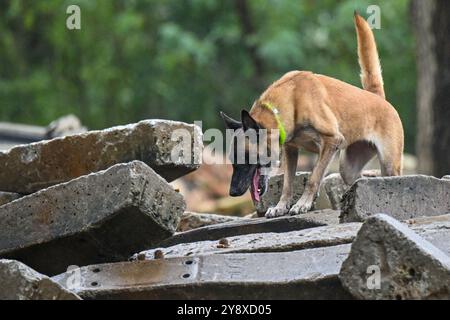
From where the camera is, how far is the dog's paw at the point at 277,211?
1032cm

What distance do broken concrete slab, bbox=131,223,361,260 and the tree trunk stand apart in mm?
8906

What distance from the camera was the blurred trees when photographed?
2906 centimetres

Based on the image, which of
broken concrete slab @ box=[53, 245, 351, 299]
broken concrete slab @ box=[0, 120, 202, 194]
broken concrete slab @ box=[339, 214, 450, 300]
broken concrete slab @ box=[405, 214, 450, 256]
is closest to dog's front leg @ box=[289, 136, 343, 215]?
broken concrete slab @ box=[0, 120, 202, 194]

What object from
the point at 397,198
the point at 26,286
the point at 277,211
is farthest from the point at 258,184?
the point at 26,286

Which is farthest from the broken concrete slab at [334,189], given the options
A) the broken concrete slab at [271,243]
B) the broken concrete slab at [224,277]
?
the broken concrete slab at [224,277]

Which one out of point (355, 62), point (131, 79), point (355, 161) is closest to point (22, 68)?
point (131, 79)

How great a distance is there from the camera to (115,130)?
28.7 feet

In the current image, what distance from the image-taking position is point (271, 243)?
811 cm

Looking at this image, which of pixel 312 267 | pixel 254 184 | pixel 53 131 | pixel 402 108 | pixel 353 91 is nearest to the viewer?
pixel 312 267

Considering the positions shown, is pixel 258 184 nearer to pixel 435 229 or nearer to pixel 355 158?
pixel 355 158

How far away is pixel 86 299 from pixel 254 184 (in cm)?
309
